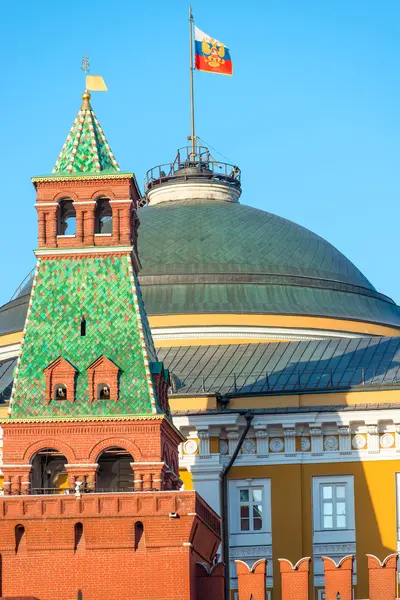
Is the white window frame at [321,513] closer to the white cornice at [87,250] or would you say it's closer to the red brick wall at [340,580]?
the red brick wall at [340,580]

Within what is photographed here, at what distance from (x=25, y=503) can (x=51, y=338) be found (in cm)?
465

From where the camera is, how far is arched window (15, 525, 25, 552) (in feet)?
170

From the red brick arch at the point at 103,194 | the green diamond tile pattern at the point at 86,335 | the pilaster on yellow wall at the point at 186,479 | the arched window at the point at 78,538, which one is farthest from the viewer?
the pilaster on yellow wall at the point at 186,479


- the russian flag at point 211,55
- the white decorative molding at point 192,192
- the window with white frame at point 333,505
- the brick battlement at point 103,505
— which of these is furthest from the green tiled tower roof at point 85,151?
the russian flag at point 211,55

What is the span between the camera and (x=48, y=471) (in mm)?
55188

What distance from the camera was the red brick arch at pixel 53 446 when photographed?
52.8 meters

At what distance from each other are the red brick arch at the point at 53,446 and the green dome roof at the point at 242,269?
50.6 ft

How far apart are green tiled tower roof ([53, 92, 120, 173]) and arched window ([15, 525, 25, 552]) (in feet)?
32.1

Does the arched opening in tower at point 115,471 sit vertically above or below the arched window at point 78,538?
above

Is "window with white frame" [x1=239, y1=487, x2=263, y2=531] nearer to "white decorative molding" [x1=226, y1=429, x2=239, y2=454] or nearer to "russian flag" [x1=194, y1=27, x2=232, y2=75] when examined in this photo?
"white decorative molding" [x1=226, y1=429, x2=239, y2=454]

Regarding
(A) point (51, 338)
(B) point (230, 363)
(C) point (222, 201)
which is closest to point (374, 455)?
(B) point (230, 363)

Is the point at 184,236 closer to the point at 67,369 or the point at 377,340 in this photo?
the point at 377,340

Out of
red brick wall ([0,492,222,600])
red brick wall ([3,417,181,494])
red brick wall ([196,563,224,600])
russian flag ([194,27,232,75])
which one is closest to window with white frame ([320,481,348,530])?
red brick wall ([196,563,224,600])

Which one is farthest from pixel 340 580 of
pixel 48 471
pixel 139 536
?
pixel 48 471
